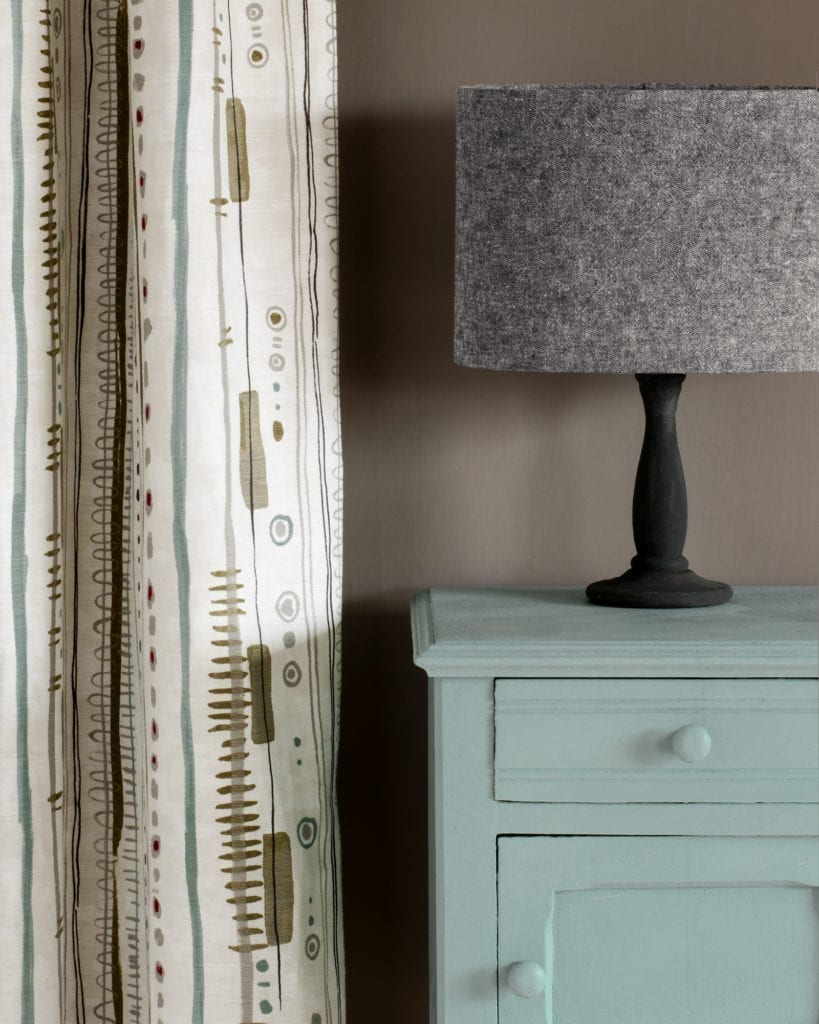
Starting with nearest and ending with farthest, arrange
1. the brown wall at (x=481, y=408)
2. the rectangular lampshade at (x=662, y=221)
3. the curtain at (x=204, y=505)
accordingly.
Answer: the rectangular lampshade at (x=662, y=221) < the curtain at (x=204, y=505) < the brown wall at (x=481, y=408)

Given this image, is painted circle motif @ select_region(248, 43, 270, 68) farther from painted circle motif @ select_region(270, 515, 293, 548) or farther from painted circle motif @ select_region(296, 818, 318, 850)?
painted circle motif @ select_region(296, 818, 318, 850)

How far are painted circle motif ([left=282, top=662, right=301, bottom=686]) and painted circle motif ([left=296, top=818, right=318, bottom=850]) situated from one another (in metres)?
0.14

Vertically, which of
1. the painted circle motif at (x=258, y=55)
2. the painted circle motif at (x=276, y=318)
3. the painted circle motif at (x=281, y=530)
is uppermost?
the painted circle motif at (x=258, y=55)

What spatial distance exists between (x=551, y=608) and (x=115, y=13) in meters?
0.80

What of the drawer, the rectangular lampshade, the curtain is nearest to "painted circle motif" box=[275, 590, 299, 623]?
the curtain

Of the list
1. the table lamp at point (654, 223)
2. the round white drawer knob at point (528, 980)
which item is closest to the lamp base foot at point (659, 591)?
the table lamp at point (654, 223)

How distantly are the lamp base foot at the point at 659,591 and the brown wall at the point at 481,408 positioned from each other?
176mm

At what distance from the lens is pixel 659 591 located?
3.66ft

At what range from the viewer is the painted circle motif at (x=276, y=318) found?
110cm

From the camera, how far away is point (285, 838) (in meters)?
1.11

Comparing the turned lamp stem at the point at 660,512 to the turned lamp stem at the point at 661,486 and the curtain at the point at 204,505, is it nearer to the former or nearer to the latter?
the turned lamp stem at the point at 661,486

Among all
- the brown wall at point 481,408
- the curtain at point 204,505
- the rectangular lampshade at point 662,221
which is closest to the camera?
the rectangular lampshade at point 662,221

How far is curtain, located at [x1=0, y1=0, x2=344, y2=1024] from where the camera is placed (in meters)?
1.08

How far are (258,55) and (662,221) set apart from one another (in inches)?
17.3
